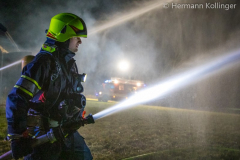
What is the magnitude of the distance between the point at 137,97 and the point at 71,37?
17560 millimetres

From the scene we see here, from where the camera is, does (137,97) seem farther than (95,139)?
Yes

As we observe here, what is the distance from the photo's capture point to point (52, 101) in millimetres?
1739

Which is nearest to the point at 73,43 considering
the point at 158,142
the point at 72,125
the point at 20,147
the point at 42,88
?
the point at 42,88

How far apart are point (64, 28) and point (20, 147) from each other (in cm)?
127

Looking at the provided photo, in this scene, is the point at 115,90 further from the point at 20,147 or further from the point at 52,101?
the point at 20,147

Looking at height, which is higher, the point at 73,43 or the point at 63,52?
the point at 73,43

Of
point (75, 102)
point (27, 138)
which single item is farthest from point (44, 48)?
point (27, 138)

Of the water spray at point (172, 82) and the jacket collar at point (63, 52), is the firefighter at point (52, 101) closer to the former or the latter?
the jacket collar at point (63, 52)

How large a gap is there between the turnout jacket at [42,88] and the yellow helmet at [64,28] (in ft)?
0.51

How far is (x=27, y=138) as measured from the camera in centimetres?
150

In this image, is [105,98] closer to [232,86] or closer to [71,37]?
[71,37]

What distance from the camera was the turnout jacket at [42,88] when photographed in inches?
56.9

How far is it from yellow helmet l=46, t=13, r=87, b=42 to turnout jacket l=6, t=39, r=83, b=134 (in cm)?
16

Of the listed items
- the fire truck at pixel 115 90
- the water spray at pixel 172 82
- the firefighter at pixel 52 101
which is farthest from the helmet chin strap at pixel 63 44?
the fire truck at pixel 115 90
